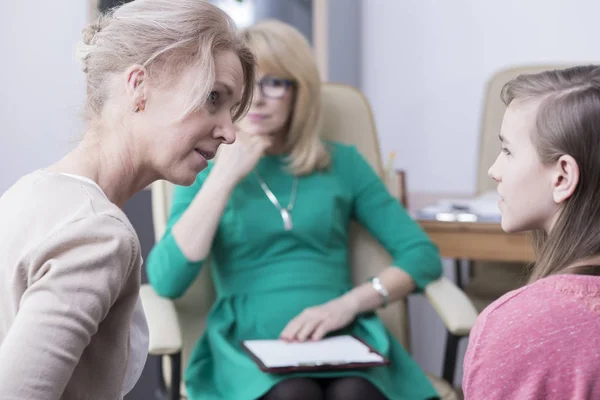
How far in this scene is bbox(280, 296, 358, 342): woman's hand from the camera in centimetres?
174

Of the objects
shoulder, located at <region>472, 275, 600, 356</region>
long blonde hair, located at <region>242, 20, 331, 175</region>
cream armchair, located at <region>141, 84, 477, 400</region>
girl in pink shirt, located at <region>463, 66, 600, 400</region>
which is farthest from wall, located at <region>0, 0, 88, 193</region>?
shoulder, located at <region>472, 275, 600, 356</region>

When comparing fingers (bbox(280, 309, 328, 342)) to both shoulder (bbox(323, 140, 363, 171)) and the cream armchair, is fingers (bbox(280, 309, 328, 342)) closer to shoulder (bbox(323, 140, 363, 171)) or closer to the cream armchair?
the cream armchair

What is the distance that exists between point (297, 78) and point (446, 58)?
1.14 meters

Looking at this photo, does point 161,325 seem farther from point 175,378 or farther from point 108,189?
point 108,189

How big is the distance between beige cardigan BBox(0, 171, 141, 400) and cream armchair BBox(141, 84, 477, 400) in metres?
0.77

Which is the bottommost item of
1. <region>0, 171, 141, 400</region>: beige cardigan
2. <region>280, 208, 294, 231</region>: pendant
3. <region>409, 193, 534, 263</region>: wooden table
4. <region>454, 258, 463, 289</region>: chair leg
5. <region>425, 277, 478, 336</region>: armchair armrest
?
<region>454, 258, 463, 289</region>: chair leg

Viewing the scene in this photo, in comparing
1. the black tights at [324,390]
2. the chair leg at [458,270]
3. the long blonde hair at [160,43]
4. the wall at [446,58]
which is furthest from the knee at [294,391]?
the wall at [446,58]

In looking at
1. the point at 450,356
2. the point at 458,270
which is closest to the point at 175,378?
the point at 450,356

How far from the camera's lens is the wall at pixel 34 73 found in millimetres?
3129

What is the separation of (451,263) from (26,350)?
8.13 ft

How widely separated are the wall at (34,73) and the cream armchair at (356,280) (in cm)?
133

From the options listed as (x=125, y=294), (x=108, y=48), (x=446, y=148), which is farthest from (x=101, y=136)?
(x=446, y=148)

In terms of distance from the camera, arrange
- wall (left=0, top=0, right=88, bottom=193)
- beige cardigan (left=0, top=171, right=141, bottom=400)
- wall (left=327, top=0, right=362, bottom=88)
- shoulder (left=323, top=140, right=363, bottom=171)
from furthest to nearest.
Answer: wall (left=0, top=0, right=88, bottom=193) < wall (left=327, top=0, right=362, bottom=88) < shoulder (left=323, top=140, right=363, bottom=171) < beige cardigan (left=0, top=171, right=141, bottom=400)

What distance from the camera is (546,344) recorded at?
0.85 metres
